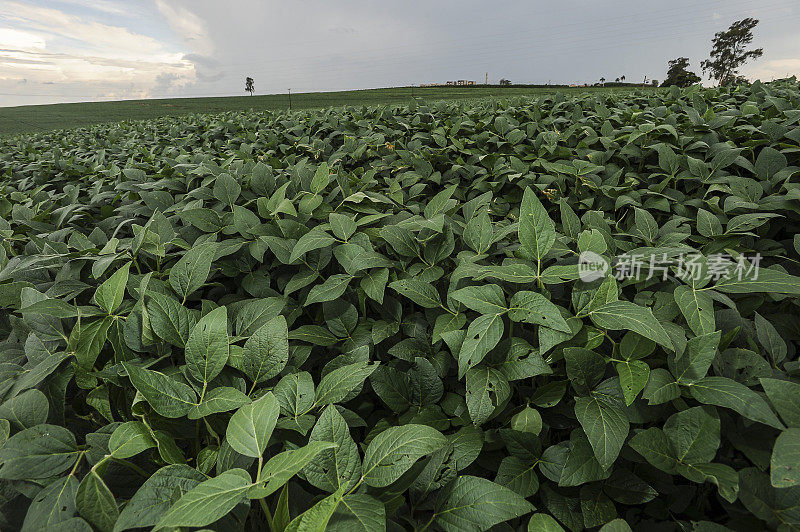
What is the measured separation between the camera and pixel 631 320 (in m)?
1.01

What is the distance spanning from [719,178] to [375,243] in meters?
1.95

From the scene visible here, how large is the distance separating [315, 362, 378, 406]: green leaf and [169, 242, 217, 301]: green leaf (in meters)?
0.60

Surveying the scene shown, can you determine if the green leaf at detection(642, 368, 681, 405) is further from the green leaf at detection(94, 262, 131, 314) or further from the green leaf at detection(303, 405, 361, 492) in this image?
the green leaf at detection(94, 262, 131, 314)

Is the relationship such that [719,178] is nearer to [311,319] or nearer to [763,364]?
[763,364]

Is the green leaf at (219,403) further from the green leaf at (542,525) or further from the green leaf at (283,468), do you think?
the green leaf at (542,525)

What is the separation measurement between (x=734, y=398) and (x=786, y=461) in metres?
0.20

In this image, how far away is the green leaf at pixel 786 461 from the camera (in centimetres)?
75

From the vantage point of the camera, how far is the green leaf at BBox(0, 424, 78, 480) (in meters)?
0.88

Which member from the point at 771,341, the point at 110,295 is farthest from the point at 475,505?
the point at 110,295

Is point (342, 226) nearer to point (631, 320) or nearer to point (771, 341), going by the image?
point (631, 320)

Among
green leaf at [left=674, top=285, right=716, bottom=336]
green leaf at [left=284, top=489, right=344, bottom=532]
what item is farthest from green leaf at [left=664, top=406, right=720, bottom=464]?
green leaf at [left=284, top=489, right=344, bottom=532]

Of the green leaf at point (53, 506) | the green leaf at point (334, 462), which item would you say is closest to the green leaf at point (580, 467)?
the green leaf at point (334, 462)

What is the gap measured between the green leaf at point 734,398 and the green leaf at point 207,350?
1.26 meters

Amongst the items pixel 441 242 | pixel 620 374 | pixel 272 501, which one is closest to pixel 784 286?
pixel 620 374
